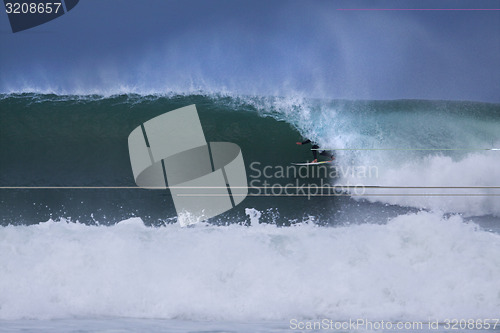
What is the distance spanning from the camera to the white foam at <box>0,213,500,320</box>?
2.85 meters

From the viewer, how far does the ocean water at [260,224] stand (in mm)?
2875

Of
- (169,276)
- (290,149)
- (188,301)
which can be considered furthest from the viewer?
(290,149)

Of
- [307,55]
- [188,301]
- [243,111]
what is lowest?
[188,301]

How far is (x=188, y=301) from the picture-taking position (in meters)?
2.88

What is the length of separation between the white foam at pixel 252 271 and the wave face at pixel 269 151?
1.15 ft

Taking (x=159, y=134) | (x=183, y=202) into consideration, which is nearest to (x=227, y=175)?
(x=183, y=202)

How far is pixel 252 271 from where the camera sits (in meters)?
3.17

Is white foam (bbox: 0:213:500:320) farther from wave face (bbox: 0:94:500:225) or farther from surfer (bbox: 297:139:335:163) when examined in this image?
surfer (bbox: 297:139:335:163)

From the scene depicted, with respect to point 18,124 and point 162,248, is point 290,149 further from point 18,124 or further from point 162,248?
point 18,124

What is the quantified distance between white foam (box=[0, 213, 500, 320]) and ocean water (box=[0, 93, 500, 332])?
0.04ft

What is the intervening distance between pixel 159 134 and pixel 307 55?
1.59 m

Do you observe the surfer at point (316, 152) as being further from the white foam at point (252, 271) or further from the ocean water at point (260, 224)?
the white foam at point (252, 271)

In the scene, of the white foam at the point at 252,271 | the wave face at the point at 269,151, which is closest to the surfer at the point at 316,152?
the wave face at the point at 269,151

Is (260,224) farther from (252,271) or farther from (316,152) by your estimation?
(316,152)
